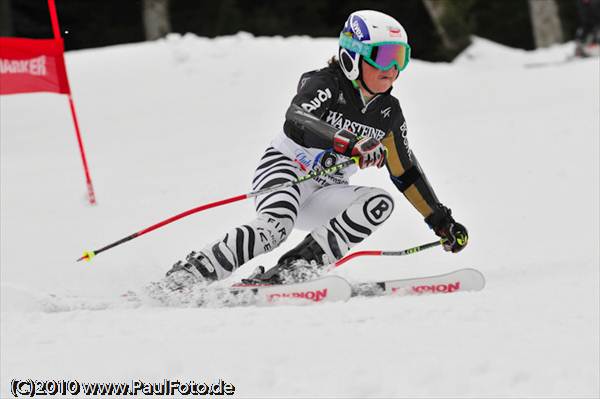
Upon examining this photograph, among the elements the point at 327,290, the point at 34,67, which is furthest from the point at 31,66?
the point at 327,290

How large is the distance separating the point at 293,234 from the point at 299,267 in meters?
2.51

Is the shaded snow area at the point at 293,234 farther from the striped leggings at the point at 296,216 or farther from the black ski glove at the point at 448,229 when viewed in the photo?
the striped leggings at the point at 296,216

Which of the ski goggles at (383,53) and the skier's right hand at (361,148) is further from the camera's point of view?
the ski goggles at (383,53)

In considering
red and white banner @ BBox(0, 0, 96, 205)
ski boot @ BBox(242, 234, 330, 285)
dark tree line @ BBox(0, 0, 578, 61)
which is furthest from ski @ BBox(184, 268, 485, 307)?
dark tree line @ BBox(0, 0, 578, 61)

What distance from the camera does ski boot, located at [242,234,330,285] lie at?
4.48m

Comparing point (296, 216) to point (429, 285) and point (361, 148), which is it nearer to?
point (361, 148)

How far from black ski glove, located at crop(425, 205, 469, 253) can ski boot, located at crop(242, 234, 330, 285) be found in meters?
0.76

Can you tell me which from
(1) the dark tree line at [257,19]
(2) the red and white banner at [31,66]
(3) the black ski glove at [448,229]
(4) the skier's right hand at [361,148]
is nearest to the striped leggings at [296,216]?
(4) the skier's right hand at [361,148]

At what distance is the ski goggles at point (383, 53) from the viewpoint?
4496 mm

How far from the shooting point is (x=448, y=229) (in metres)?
4.93

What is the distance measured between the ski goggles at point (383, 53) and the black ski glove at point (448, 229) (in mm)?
894

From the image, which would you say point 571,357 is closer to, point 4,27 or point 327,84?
point 327,84

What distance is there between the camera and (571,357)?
3.08 metres

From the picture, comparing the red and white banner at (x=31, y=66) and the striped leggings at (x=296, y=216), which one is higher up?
the red and white banner at (x=31, y=66)
